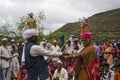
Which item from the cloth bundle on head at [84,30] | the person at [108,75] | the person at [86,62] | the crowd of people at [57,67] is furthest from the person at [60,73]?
the person at [86,62]

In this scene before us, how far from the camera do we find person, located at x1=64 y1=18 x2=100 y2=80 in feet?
30.8

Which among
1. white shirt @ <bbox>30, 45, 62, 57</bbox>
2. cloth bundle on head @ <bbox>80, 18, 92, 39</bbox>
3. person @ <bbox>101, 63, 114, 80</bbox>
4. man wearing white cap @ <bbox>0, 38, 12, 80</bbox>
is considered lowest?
person @ <bbox>101, 63, 114, 80</bbox>

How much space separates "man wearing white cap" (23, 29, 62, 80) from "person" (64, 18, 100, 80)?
63 centimetres

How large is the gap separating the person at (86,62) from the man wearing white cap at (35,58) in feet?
2.05

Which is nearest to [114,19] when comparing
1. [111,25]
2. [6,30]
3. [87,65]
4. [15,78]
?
[111,25]

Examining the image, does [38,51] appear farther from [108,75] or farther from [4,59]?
[4,59]

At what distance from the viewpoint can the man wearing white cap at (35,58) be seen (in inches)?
352

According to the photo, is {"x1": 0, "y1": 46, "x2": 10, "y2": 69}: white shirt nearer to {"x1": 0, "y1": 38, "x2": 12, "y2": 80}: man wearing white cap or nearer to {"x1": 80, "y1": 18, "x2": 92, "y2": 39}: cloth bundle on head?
{"x1": 0, "y1": 38, "x2": 12, "y2": 80}: man wearing white cap

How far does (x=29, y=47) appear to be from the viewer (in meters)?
9.03

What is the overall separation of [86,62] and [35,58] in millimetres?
1218

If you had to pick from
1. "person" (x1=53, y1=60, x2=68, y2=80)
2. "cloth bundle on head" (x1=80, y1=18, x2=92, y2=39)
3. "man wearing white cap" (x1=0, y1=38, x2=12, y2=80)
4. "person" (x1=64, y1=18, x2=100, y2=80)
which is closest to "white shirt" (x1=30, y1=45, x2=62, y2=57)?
"person" (x1=64, y1=18, x2=100, y2=80)

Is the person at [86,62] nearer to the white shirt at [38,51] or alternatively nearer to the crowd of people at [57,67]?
the white shirt at [38,51]

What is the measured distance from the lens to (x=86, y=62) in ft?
31.0

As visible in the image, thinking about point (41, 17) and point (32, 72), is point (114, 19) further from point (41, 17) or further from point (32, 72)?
point (32, 72)
